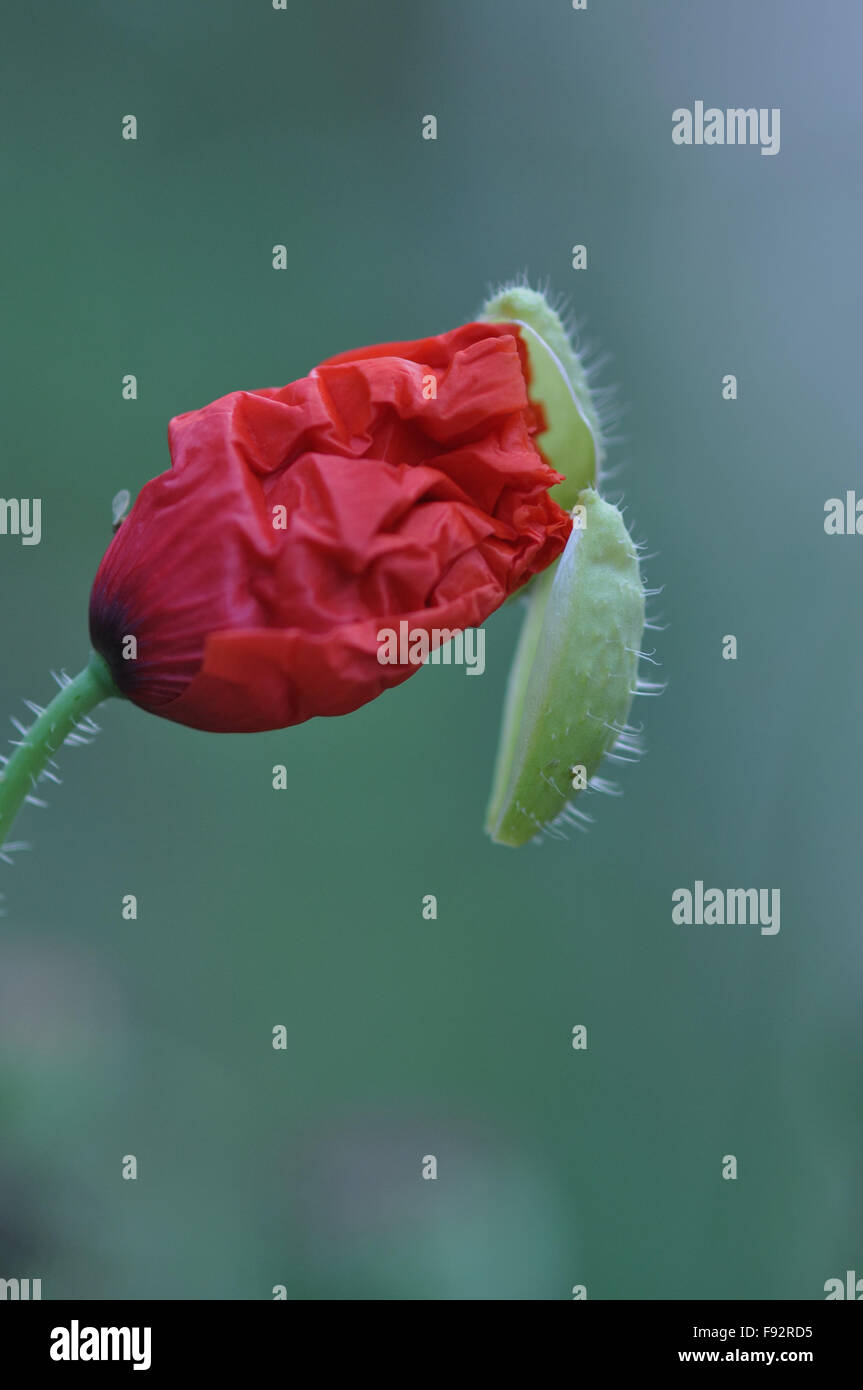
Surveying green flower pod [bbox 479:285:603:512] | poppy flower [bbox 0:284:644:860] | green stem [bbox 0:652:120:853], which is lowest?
green stem [bbox 0:652:120:853]

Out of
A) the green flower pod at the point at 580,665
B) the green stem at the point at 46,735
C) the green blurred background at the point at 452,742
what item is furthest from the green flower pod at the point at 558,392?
the green blurred background at the point at 452,742

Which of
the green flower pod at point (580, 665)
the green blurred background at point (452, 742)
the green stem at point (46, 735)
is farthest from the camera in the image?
the green blurred background at point (452, 742)

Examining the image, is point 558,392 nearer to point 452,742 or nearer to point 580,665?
point 580,665

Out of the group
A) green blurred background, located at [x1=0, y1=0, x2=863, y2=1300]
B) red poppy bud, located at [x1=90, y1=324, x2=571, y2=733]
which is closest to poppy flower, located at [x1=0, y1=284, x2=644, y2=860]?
red poppy bud, located at [x1=90, y1=324, x2=571, y2=733]

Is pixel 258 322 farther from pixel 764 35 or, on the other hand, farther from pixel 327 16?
pixel 764 35

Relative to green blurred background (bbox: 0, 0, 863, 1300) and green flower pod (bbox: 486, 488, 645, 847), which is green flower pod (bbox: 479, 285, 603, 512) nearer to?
green flower pod (bbox: 486, 488, 645, 847)

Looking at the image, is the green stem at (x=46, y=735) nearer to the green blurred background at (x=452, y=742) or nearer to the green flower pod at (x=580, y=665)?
the green flower pod at (x=580, y=665)

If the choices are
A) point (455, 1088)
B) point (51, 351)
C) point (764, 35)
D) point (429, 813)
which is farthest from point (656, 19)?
point (455, 1088)

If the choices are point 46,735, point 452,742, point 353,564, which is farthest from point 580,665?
point 452,742
